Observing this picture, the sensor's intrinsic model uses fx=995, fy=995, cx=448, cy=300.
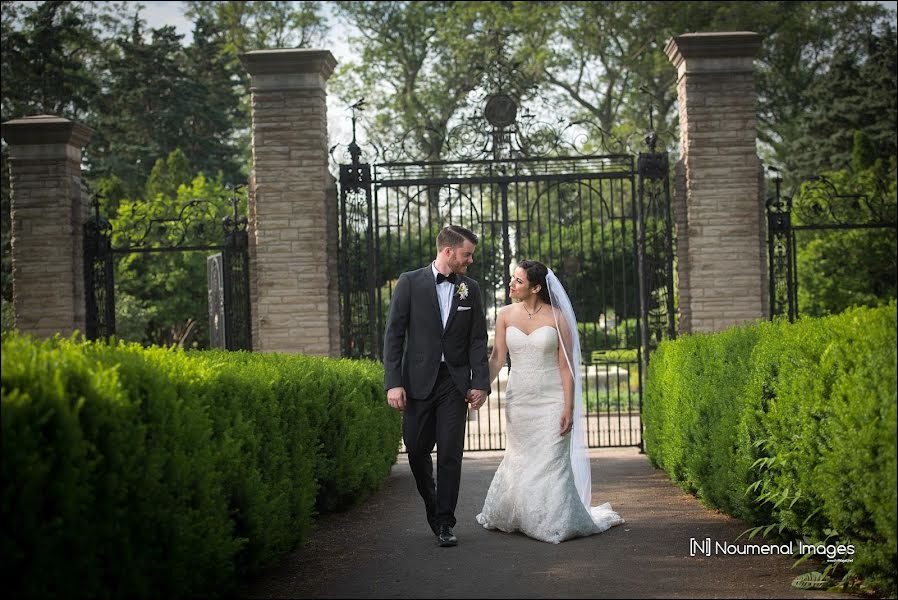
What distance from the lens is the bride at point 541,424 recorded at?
641 cm

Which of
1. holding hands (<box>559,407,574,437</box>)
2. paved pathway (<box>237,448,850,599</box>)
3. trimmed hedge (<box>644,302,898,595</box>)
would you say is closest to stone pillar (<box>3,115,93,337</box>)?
paved pathway (<box>237,448,850,599</box>)

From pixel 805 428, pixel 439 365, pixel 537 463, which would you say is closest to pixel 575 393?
pixel 537 463

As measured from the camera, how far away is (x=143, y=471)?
3.86 meters

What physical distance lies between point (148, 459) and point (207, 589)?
84cm

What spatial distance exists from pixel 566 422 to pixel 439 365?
39.8 inches

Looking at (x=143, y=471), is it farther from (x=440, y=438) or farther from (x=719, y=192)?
(x=719, y=192)

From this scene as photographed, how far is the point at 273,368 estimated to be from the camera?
6051mm

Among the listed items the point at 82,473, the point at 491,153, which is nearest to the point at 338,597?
the point at 82,473

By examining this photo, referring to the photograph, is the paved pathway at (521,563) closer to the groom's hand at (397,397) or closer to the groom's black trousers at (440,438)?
the groom's black trousers at (440,438)

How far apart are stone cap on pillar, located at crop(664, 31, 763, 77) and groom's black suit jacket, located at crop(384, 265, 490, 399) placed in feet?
18.6

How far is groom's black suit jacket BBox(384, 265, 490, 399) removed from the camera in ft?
20.2

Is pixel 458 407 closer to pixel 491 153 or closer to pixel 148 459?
pixel 148 459

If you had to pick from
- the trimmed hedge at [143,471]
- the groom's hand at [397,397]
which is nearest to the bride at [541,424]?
the groom's hand at [397,397]

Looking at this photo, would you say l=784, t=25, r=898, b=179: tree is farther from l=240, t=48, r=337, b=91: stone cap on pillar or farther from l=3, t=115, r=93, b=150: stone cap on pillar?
l=3, t=115, r=93, b=150: stone cap on pillar
